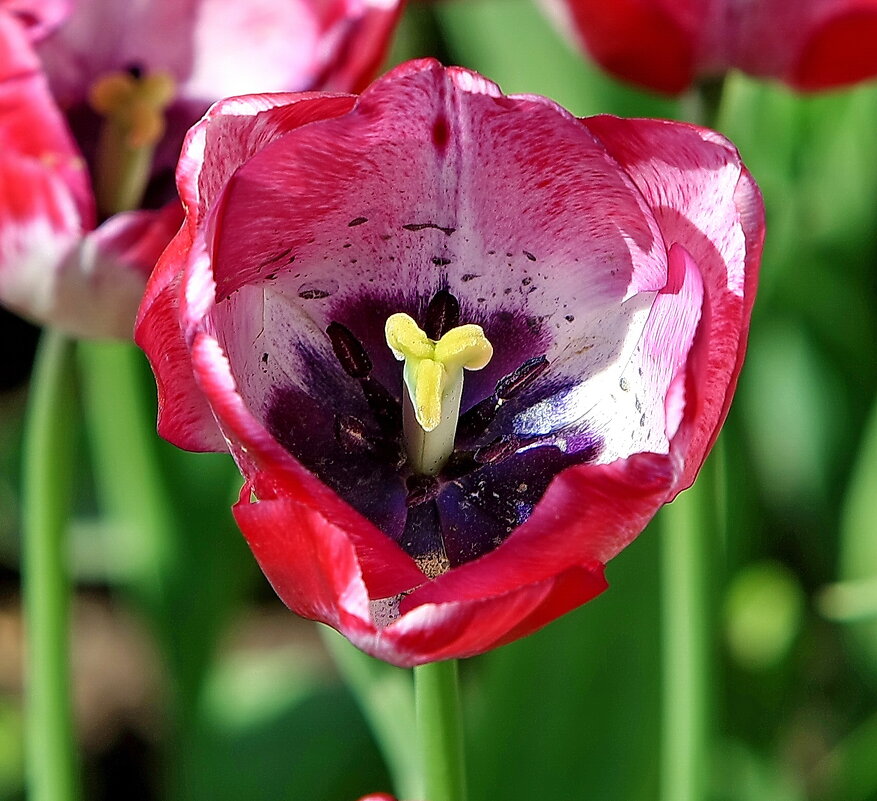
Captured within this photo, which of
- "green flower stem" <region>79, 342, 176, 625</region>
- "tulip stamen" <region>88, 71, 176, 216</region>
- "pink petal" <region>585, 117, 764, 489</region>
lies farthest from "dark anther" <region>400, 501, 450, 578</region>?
"green flower stem" <region>79, 342, 176, 625</region>

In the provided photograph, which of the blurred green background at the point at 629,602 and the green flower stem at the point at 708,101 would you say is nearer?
the green flower stem at the point at 708,101

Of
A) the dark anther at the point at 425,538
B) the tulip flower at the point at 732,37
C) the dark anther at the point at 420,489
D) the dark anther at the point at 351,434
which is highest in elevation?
the tulip flower at the point at 732,37

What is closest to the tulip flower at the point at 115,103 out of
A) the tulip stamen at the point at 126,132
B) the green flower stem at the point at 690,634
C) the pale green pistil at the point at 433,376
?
the tulip stamen at the point at 126,132

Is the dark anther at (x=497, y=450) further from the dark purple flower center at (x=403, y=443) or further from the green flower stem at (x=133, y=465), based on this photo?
the green flower stem at (x=133, y=465)

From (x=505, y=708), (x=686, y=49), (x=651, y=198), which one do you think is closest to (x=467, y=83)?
(x=651, y=198)

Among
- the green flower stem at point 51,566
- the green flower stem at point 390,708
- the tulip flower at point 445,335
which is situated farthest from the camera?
the green flower stem at point 390,708

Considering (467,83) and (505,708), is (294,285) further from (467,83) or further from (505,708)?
(505,708)

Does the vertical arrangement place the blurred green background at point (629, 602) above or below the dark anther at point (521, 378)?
below

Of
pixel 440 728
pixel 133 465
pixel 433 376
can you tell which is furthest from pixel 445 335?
pixel 133 465
